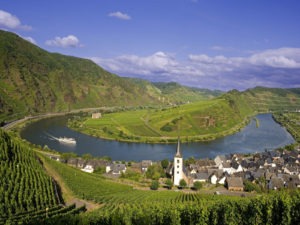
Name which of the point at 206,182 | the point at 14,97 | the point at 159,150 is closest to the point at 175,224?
the point at 206,182

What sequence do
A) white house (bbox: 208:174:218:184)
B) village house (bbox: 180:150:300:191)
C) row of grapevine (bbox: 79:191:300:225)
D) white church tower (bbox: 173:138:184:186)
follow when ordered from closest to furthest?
row of grapevine (bbox: 79:191:300:225), white church tower (bbox: 173:138:184:186), village house (bbox: 180:150:300:191), white house (bbox: 208:174:218:184)

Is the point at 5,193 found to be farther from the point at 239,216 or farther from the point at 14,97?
the point at 14,97

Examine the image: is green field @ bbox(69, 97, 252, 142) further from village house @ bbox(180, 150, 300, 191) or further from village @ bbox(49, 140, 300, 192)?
village @ bbox(49, 140, 300, 192)

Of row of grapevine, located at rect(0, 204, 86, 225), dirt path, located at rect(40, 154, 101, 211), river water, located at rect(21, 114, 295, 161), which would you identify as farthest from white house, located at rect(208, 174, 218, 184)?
row of grapevine, located at rect(0, 204, 86, 225)

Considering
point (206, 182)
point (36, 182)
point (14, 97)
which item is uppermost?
point (14, 97)

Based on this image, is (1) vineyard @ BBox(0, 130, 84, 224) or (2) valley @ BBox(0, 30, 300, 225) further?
(1) vineyard @ BBox(0, 130, 84, 224)

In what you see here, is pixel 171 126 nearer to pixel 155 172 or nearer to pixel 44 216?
pixel 155 172
